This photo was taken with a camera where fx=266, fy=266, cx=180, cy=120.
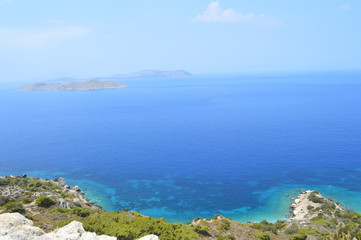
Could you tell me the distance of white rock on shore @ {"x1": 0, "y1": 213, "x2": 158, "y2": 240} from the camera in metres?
16.3

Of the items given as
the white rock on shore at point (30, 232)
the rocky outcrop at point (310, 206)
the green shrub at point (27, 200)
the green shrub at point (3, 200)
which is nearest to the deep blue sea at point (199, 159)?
the rocky outcrop at point (310, 206)

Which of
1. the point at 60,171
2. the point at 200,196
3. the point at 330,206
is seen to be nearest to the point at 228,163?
the point at 200,196

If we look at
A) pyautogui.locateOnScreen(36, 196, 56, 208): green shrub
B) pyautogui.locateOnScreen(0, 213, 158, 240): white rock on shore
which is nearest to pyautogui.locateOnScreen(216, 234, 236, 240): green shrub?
pyautogui.locateOnScreen(0, 213, 158, 240): white rock on shore

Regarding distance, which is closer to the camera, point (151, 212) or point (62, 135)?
point (151, 212)

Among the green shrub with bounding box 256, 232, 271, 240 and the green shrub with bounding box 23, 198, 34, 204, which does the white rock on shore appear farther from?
the green shrub with bounding box 23, 198, 34, 204

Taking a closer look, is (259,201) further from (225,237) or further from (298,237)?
(225,237)

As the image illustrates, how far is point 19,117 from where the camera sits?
6649 inches

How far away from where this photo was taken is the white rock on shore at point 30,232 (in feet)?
53.6

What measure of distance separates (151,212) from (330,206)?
35.5 meters

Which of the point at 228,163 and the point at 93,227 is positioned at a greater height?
the point at 93,227

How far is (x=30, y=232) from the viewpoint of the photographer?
18.2 meters

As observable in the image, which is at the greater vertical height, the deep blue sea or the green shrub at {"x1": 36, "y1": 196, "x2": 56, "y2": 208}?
the green shrub at {"x1": 36, "y1": 196, "x2": 56, "y2": 208}

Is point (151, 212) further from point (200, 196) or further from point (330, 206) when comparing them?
point (330, 206)

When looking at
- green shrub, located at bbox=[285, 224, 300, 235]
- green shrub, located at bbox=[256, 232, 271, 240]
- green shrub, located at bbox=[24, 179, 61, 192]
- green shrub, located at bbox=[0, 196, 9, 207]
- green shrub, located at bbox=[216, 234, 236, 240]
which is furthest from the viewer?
green shrub, located at bbox=[24, 179, 61, 192]
